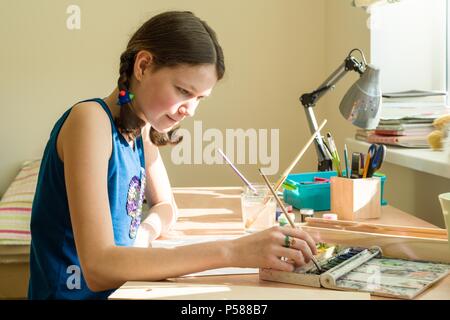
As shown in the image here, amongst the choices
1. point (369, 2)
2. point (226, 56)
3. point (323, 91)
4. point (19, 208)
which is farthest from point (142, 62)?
point (226, 56)

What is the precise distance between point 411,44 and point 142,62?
51.3 inches

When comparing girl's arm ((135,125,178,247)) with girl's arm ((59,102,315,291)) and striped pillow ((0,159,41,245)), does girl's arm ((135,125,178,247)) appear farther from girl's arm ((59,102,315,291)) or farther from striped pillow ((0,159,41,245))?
striped pillow ((0,159,41,245))

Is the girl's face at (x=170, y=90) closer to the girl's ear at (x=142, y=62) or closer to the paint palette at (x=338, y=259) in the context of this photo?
the girl's ear at (x=142, y=62)

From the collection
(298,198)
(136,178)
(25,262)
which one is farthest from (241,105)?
(136,178)

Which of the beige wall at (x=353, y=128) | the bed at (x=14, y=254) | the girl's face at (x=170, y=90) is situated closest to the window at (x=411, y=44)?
the beige wall at (x=353, y=128)

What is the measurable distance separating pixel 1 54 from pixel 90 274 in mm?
2364

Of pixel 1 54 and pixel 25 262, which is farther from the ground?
pixel 1 54

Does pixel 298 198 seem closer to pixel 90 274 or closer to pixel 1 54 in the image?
pixel 90 274

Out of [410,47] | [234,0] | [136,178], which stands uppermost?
[234,0]

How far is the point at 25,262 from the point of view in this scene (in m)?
2.57

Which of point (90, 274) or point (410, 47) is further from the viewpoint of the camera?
point (410, 47)

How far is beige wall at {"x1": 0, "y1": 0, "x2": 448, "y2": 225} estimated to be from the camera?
10.1 feet
